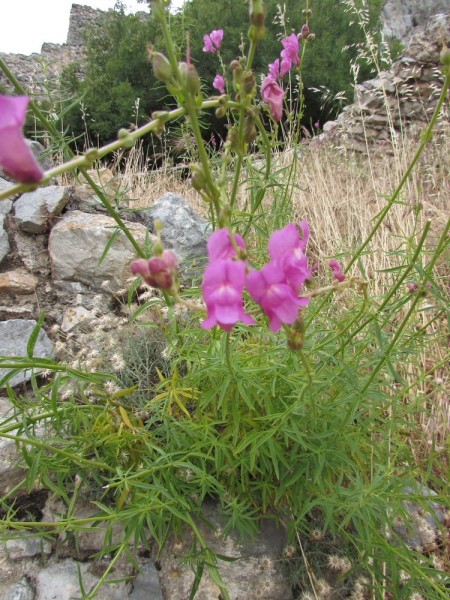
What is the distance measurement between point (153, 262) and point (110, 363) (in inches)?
70.4

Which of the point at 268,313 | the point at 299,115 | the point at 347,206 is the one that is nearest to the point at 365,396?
the point at 268,313

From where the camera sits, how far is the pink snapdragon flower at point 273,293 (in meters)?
0.99

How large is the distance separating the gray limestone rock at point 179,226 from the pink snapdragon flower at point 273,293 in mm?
2468

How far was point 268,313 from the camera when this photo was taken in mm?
1005

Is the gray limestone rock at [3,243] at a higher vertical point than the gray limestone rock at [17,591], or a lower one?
higher

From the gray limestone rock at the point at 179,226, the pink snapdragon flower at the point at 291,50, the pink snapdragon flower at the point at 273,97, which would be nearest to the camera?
the pink snapdragon flower at the point at 273,97

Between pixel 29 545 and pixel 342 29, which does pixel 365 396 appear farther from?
pixel 342 29

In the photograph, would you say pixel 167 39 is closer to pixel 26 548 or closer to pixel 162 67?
pixel 162 67

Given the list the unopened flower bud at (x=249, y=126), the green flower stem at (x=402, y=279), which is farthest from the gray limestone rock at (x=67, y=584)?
the unopened flower bud at (x=249, y=126)

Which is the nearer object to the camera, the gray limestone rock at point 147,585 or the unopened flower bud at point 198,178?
the unopened flower bud at point 198,178

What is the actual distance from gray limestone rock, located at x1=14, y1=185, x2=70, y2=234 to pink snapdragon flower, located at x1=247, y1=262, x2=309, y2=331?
2.69m

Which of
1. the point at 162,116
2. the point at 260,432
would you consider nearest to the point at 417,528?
the point at 260,432

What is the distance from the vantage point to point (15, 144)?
728mm

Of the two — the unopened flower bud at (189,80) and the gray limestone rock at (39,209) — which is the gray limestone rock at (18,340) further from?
the unopened flower bud at (189,80)
